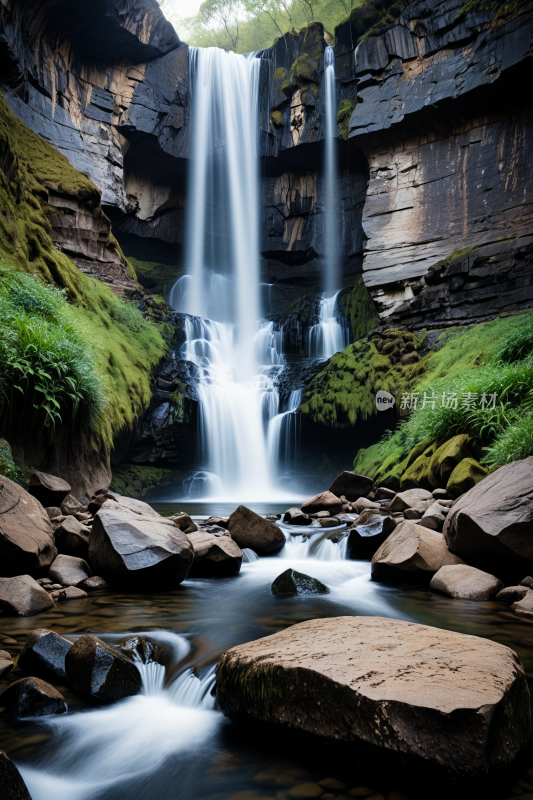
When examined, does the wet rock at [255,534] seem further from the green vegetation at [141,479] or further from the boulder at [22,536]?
the green vegetation at [141,479]

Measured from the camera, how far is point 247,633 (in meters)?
3.34

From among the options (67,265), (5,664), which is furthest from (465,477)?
(67,265)

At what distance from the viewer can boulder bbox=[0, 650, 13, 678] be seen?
97.0 inches

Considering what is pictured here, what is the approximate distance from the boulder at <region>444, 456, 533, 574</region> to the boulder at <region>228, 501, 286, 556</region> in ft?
6.96

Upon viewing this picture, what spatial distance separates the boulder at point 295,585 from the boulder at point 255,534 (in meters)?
1.25

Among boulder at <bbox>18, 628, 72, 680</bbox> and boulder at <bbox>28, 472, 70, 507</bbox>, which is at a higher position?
boulder at <bbox>28, 472, 70, 507</bbox>

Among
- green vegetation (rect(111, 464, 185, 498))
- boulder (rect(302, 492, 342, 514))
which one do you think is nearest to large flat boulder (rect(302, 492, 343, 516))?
boulder (rect(302, 492, 342, 514))

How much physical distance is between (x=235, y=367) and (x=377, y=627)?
14.8 m

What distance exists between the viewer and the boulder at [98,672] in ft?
7.77

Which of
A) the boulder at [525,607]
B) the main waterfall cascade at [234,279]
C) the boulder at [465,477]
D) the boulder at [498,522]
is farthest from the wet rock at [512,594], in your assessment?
the main waterfall cascade at [234,279]

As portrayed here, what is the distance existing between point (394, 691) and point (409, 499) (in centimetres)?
499

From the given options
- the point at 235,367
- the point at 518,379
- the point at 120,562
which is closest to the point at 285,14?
the point at 235,367

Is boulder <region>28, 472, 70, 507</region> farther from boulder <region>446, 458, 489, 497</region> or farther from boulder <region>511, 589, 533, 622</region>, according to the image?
boulder <region>446, 458, 489, 497</region>

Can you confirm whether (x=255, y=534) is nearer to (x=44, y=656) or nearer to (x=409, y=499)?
(x=409, y=499)
